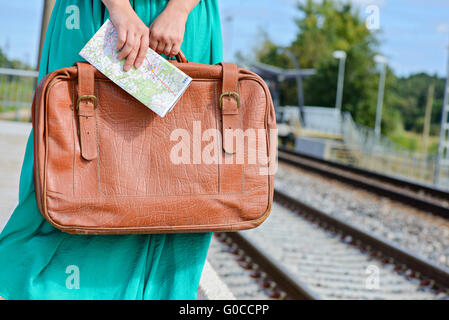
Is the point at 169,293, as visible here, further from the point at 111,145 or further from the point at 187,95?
the point at 187,95

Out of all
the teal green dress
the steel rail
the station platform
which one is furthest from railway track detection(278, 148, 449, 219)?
the teal green dress

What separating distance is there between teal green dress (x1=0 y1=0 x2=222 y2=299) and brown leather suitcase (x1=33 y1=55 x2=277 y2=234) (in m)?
0.24

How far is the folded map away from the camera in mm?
1561

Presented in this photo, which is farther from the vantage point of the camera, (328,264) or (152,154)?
(328,264)

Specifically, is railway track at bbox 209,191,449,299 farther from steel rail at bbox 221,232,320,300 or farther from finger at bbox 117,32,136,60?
finger at bbox 117,32,136,60

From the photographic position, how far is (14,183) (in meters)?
4.47

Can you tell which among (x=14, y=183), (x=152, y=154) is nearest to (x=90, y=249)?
(x=152, y=154)

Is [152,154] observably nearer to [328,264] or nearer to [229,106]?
[229,106]

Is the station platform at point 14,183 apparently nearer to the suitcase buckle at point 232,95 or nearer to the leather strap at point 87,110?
the leather strap at point 87,110

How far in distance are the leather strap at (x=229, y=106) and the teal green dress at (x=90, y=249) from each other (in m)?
0.26

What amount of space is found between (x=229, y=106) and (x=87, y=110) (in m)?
0.47

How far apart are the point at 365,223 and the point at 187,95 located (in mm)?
5672

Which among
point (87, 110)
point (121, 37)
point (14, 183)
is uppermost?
point (121, 37)

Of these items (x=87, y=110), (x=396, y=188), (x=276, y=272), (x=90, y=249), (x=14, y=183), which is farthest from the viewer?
(x=396, y=188)
